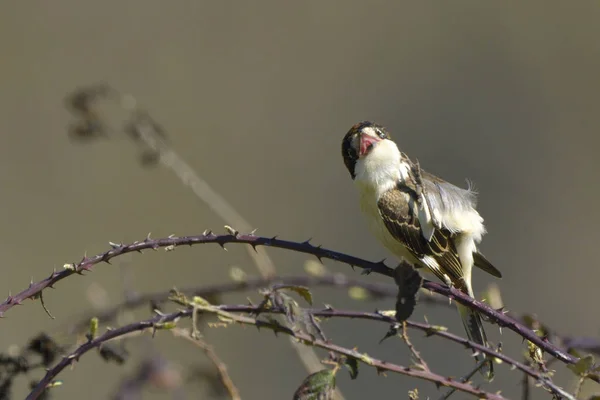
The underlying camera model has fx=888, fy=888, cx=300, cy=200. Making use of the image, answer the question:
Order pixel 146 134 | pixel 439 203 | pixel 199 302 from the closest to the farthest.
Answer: pixel 199 302 < pixel 146 134 < pixel 439 203

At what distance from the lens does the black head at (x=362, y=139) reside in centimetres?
359

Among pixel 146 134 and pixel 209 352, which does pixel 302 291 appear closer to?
pixel 209 352

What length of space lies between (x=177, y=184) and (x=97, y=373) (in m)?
2.28

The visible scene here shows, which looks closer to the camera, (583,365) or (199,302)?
(583,365)

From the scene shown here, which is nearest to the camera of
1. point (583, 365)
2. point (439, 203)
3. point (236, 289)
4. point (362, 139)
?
point (583, 365)

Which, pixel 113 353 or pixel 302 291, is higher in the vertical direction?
pixel 113 353

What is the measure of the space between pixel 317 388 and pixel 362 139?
195 cm

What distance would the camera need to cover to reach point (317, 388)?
177 centimetres

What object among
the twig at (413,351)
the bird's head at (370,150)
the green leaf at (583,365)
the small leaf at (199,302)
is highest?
the bird's head at (370,150)

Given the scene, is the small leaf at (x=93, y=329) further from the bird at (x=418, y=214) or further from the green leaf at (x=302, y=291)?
the bird at (x=418, y=214)

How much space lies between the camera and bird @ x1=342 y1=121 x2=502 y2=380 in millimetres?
3412

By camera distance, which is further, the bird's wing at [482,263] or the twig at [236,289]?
the bird's wing at [482,263]

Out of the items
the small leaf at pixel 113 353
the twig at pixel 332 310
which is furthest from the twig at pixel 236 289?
the small leaf at pixel 113 353

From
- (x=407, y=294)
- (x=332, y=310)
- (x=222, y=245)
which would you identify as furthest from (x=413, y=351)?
(x=222, y=245)
